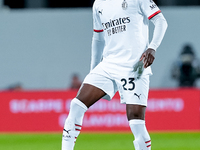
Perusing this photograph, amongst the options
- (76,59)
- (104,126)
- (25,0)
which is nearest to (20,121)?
(104,126)

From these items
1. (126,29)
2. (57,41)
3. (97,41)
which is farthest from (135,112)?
(57,41)

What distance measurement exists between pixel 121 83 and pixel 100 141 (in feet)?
15.1

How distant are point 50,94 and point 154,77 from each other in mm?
4497

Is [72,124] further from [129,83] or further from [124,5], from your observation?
[124,5]

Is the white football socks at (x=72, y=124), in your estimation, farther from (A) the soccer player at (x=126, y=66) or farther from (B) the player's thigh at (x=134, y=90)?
(B) the player's thigh at (x=134, y=90)

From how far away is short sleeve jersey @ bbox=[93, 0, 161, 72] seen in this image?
5.11 meters

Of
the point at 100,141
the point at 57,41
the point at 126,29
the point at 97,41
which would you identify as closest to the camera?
the point at 126,29

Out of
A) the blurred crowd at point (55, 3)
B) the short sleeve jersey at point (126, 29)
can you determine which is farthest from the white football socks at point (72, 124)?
the blurred crowd at point (55, 3)

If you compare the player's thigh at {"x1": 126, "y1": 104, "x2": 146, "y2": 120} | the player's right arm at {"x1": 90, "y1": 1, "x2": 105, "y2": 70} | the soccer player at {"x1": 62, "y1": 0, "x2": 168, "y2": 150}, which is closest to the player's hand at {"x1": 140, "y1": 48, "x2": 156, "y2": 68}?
the soccer player at {"x1": 62, "y1": 0, "x2": 168, "y2": 150}

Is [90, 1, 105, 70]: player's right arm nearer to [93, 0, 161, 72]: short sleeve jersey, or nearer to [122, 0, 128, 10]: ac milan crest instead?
[93, 0, 161, 72]: short sleeve jersey

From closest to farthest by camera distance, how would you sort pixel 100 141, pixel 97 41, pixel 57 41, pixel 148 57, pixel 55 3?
pixel 148 57 < pixel 97 41 < pixel 100 141 < pixel 57 41 < pixel 55 3

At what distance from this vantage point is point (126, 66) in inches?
202

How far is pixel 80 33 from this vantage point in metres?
15.3

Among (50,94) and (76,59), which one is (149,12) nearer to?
(50,94)
